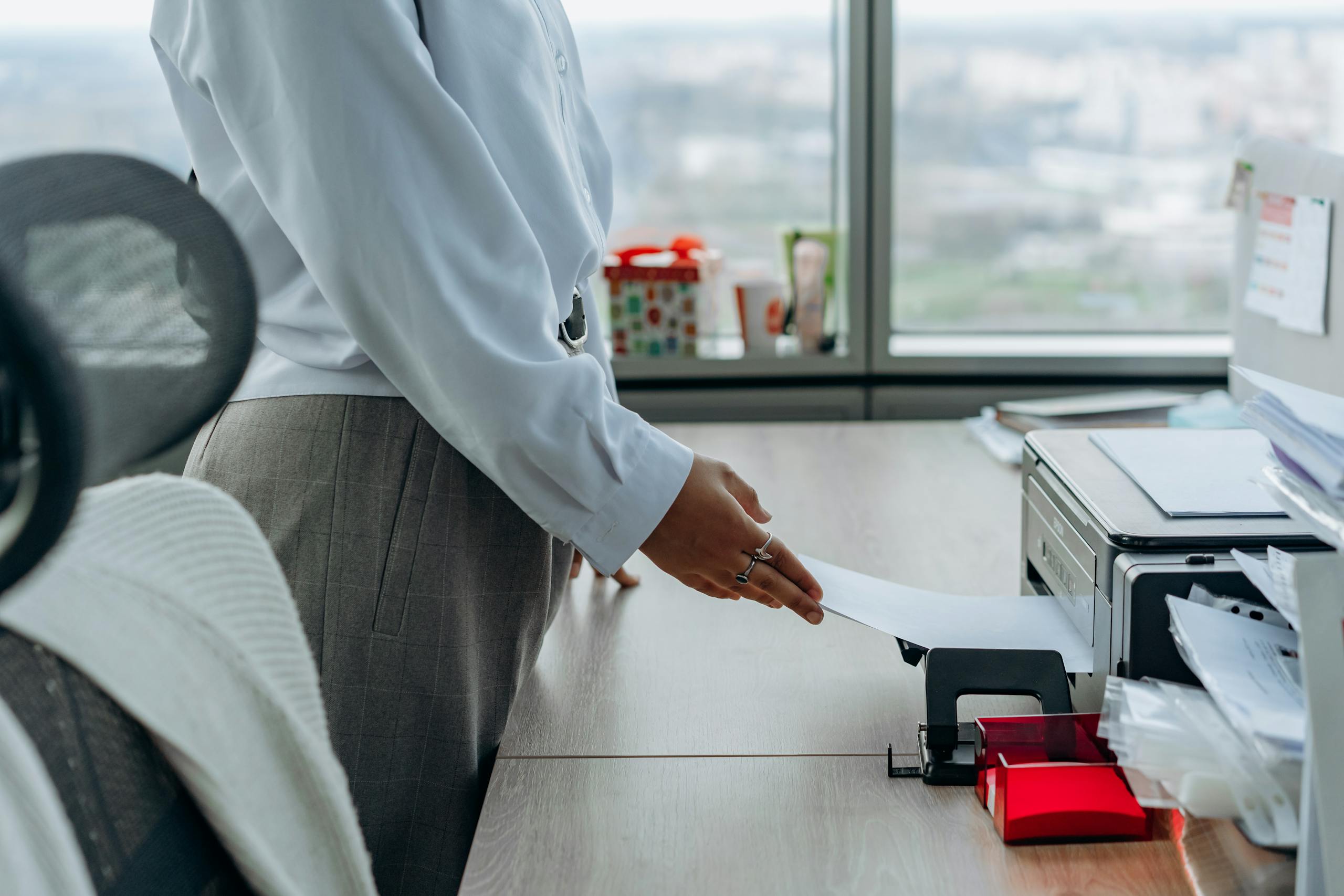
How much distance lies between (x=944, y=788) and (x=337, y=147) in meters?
0.58

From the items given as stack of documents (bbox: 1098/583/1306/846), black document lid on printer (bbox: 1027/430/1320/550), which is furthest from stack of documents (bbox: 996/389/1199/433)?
stack of documents (bbox: 1098/583/1306/846)

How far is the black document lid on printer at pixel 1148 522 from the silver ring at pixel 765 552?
237 millimetres

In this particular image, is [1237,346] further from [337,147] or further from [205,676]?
[205,676]

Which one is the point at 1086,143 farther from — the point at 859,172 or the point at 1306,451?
the point at 1306,451

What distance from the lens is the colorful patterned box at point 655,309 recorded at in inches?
75.5

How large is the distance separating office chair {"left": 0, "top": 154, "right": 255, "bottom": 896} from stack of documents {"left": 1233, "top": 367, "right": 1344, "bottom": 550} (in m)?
0.56

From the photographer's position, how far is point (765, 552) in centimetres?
81

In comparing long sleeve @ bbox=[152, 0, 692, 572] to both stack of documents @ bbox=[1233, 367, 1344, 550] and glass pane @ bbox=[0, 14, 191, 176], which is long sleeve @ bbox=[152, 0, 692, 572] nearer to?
stack of documents @ bbox=[1233, 367, 1344, 550]

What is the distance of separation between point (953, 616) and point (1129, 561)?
0.61 feet

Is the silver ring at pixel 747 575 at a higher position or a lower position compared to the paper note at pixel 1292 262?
lower

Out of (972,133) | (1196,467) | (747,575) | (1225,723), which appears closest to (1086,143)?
(972,133)

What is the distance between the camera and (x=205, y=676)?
463 millimetres

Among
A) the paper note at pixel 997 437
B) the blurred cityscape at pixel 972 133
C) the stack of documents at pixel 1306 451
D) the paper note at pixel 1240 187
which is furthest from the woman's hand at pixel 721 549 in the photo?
the blurred cityscape at pixel 972 133

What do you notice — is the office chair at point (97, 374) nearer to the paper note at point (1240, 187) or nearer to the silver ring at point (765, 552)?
the silver ring at point (765, 552)
